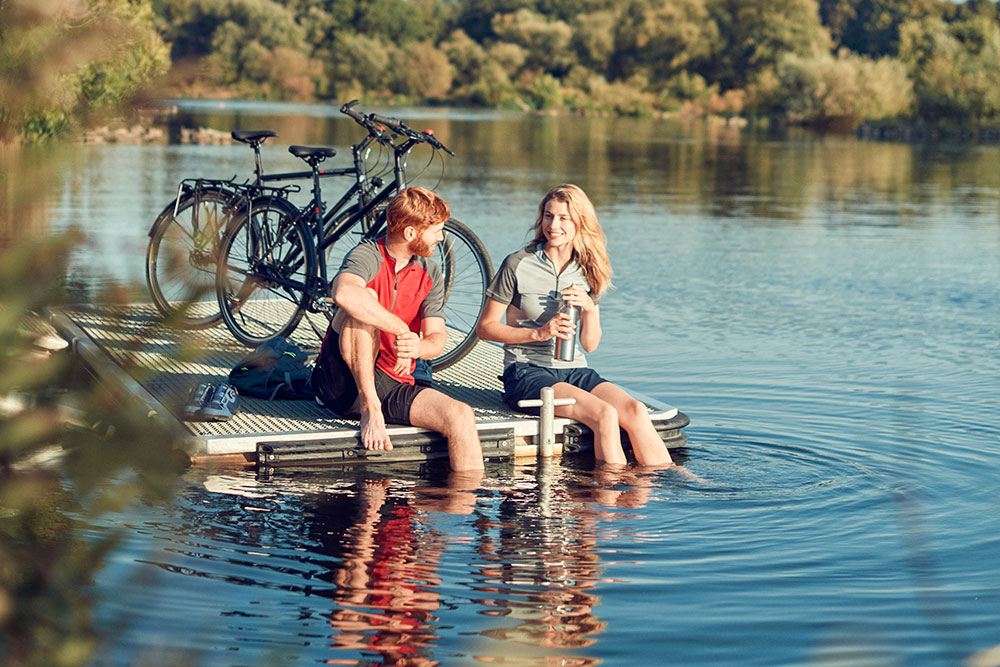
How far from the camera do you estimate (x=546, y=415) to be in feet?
20.0

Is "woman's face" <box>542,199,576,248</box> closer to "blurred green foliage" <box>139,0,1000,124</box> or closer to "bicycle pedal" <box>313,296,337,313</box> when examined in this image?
"bicycle pedal" <box>313,296,337,313</box>

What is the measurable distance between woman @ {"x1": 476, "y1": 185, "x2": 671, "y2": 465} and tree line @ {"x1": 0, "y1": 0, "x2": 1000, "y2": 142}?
5560 centimetres

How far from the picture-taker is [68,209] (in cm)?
116

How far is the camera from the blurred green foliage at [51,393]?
1.03 metres

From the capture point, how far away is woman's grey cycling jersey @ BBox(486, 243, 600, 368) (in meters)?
6.25

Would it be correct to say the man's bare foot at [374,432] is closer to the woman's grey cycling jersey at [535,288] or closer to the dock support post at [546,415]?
the dock support post at [546,415]

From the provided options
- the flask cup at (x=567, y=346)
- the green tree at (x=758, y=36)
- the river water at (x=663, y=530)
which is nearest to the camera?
the river water at (x=663, y=530)

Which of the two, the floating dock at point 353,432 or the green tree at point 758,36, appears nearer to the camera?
the floating dock at point 353,432

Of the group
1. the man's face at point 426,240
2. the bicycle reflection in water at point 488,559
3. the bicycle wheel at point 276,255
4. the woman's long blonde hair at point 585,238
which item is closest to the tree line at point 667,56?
the bicycle wheel at point 276,255

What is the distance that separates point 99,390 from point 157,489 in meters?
0.10

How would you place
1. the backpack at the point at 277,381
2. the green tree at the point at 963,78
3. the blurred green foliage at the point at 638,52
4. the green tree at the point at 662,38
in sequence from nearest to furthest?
the backpack at the point at 277,381 < the green tree at the point at 963,78 < the blurred green foliage at the point at 638,52 < the green tree at the point at 662,38

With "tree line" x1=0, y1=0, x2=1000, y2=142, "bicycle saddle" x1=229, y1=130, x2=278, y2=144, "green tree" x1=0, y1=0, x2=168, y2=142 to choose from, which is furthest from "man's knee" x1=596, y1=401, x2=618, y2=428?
"tree line" x1=0, y1=0, x2=1000, y2=142

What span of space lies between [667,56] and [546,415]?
80.4 meters

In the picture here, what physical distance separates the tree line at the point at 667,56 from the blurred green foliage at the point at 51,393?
6067cm
